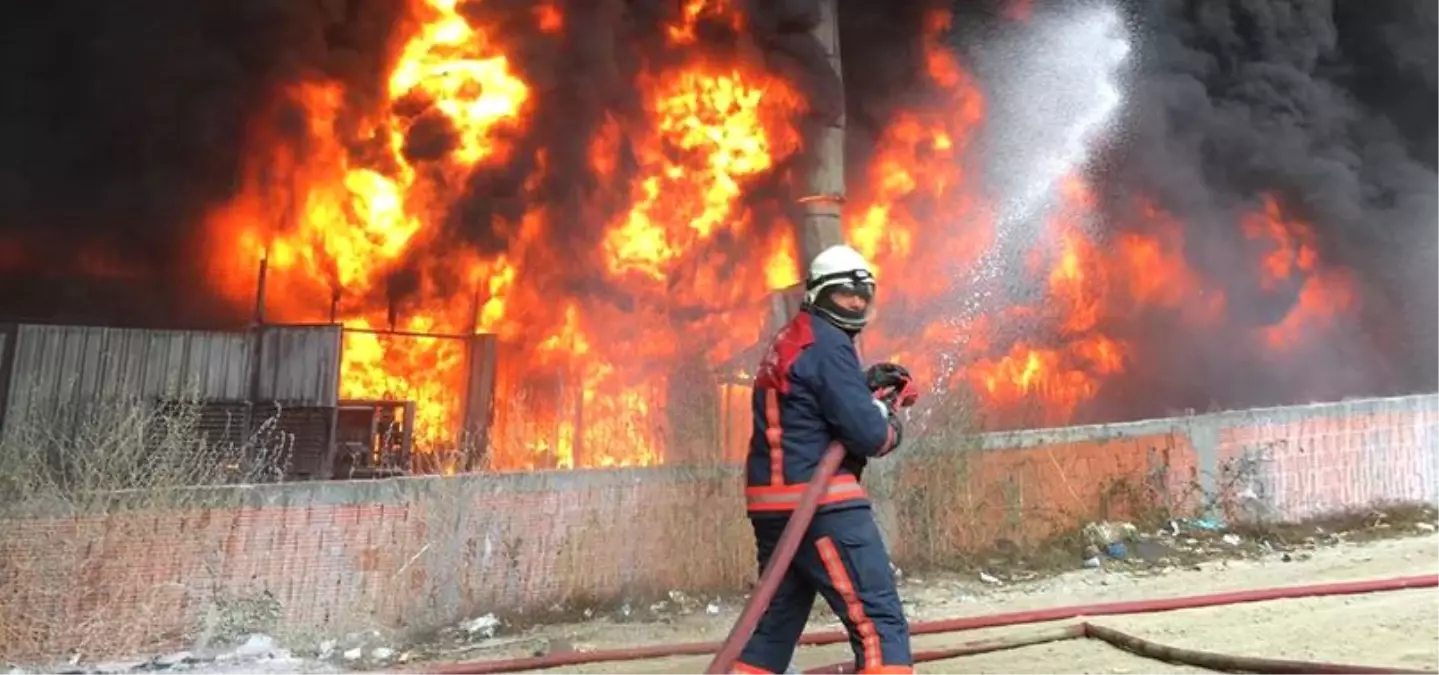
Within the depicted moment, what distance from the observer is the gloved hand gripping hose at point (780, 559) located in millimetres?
3051

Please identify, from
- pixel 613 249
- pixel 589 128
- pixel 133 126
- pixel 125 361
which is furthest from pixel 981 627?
pixel 133 126

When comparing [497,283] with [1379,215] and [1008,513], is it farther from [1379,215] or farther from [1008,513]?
[1379,215]

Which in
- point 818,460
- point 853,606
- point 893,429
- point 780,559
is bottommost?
point 853,606

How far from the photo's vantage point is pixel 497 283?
1381 cm

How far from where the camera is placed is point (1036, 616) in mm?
5352

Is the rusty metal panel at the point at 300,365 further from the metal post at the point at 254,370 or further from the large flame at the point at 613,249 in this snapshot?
the large flame at the point at 613,249

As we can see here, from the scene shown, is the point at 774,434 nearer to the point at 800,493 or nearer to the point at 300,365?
the point at 800,493

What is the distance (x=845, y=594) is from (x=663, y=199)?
39.6 feet

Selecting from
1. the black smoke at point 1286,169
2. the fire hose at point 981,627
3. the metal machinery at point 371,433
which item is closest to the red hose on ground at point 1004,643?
the fire hose at point 981,627

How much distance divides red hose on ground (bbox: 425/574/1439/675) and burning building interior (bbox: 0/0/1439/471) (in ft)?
20.5

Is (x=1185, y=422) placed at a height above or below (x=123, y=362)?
below

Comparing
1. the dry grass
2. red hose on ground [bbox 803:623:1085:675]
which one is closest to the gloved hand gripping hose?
red hose on ground [bbox 803:623:1085:675]

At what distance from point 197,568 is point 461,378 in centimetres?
791

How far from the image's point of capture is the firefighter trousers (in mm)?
3027
